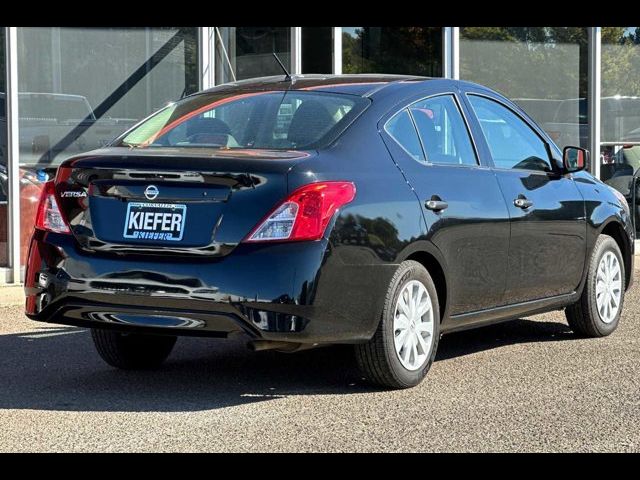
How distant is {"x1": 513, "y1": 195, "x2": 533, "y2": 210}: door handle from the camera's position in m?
7.15

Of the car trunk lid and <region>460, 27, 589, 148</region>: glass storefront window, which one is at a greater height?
<region>460, 27, 589, 148</region>: glass storefront window

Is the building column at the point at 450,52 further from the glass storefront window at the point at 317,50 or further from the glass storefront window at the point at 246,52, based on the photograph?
the glass storefront window at the point at 246,52

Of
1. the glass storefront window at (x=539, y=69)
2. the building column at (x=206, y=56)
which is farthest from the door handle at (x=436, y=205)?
the glass storefront window at (x=539, y=69)

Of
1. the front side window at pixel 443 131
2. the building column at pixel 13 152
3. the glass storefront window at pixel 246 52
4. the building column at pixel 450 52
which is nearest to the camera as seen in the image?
the front side window at pixel 443 131

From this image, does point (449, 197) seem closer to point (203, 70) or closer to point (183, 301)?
point (183, 301)

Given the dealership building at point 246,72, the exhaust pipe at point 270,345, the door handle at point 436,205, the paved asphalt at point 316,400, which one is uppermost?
the dealership building at point 246,72

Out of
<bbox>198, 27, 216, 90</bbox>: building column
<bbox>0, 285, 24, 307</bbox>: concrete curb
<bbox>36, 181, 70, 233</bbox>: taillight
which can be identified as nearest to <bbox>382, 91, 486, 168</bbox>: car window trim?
<bbox>36, 181, 70, 233</bbox>: taillight

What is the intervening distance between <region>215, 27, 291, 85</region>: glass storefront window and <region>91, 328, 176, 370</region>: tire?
19.5ft

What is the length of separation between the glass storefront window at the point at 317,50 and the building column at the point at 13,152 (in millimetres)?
3275

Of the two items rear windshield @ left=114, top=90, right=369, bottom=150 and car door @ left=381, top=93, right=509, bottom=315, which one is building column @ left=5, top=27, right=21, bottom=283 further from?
car door @ left=381, top=93, right=509, bottom=315

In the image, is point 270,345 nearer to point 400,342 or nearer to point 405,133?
point 400,342

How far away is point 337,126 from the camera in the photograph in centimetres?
626

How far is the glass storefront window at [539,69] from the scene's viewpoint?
44.9 feet
